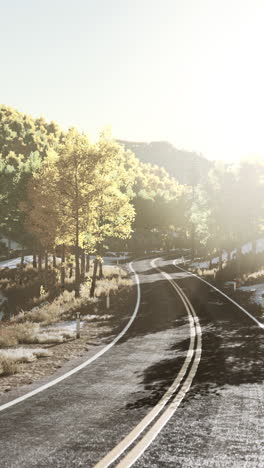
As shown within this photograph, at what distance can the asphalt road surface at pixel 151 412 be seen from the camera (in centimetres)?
528

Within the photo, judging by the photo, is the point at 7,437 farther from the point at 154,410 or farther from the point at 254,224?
the point at 254,224

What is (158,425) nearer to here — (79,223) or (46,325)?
(46,325)

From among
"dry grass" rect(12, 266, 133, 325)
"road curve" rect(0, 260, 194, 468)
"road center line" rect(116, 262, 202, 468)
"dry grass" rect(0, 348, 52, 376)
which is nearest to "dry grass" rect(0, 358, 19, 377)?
"dry grass" rect(0, 348, 52, 376)

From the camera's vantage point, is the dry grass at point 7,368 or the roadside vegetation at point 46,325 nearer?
the dry grass at point 7,368

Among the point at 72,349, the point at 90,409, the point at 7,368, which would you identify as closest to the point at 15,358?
the point at 7,368

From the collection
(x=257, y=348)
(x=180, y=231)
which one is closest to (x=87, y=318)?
(x=257, y=348)

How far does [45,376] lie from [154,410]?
12.1ft

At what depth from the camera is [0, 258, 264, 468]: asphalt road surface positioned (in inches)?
208

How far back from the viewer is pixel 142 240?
9319 centimetres

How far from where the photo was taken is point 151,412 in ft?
22.9

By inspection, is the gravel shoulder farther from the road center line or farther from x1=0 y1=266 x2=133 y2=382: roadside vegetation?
the road center line

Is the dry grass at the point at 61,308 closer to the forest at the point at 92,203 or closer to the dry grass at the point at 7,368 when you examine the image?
the forest at the point at 92,203

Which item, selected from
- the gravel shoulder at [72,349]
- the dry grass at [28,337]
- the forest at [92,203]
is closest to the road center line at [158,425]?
the gravel shoulder at [72,349]

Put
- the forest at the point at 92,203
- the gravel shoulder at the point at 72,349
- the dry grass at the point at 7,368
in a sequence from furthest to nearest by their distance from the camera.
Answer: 1. the forest at the point at 92,203
2. the dry grass at the point at 7,368
3. the gravel shoulder at the point at 72,349
